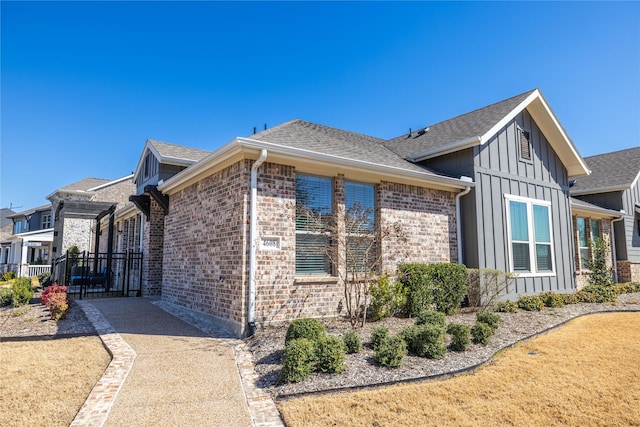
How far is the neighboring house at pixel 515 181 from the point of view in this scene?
33.8ft

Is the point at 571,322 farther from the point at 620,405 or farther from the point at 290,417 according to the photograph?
the point at 290,417

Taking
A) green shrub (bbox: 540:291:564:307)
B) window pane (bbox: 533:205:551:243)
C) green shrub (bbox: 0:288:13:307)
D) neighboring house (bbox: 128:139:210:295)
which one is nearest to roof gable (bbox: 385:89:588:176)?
window pane (bbox: 533:205:551:243)

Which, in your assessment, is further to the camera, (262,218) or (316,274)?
(316,274)

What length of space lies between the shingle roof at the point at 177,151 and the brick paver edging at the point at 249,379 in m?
6.29

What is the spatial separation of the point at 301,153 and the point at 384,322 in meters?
3.72

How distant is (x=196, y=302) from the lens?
8492 millimetres

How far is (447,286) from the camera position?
870 cm

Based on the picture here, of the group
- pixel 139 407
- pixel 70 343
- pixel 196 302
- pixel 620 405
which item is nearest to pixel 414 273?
pixel 620 405

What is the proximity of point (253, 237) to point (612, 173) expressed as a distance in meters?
19.4

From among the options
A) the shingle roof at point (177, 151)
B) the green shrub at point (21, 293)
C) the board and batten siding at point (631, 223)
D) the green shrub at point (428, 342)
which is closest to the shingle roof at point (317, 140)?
the green shrub at point (428, 342)

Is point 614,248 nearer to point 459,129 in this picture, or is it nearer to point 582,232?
point 582,232

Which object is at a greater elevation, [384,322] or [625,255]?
[625,255]

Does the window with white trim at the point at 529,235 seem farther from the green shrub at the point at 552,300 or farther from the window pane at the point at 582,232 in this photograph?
the window pane at the point at 582,232

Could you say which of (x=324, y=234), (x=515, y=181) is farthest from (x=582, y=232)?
(x=324, y=234)
